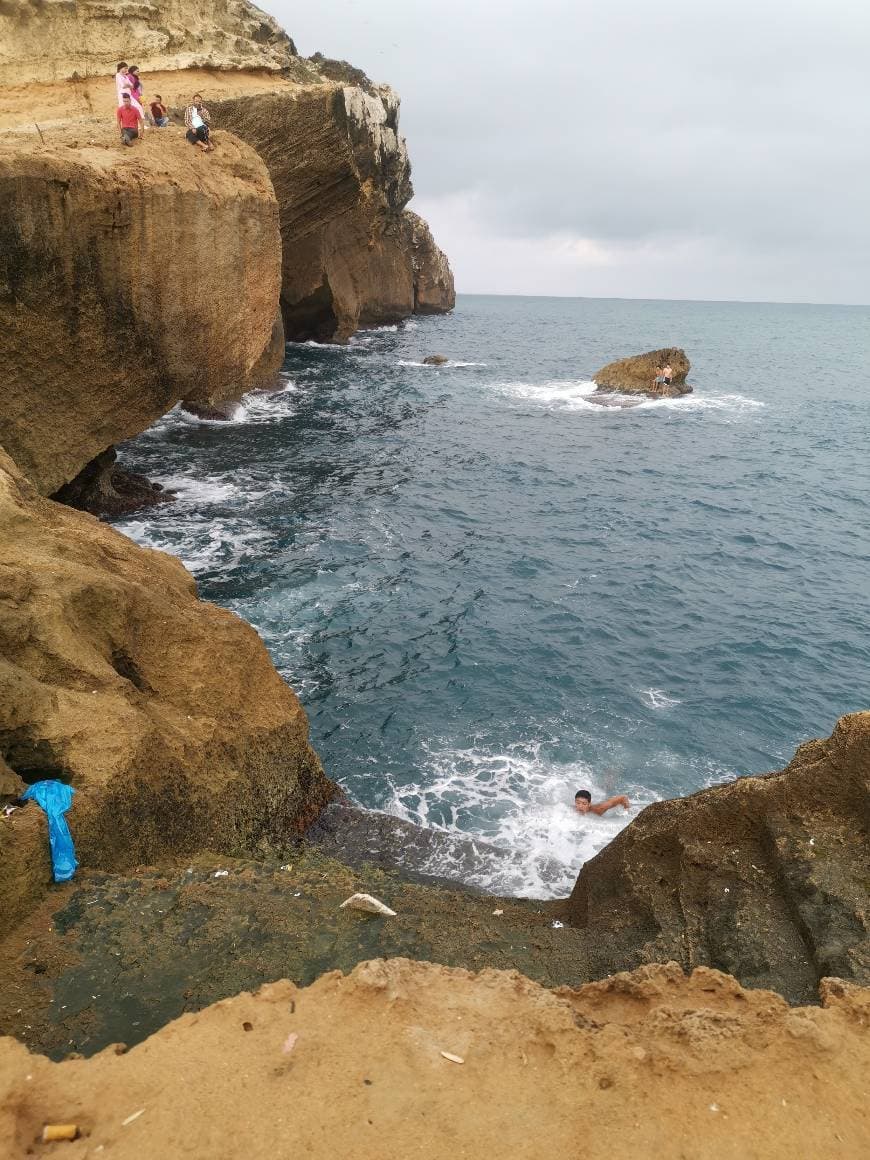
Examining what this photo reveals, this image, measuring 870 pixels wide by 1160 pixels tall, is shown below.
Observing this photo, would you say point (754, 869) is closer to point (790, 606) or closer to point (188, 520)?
point (790, 606)

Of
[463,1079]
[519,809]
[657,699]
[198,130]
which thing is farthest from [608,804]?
[198,130]

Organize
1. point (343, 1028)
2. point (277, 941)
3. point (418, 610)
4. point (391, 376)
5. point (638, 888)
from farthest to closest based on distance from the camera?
point (391, 376) → point (418, 610) → point (638, 888) → point (277, 941) → point (343, 1028)

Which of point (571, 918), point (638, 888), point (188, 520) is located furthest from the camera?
point (188, 520)

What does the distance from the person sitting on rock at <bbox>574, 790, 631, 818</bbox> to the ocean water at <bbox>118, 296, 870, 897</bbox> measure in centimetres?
26

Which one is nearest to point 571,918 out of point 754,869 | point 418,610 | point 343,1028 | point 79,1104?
point 754,869

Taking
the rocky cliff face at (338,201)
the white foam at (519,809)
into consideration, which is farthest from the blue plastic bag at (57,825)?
the rocky cliff face at (338,201)

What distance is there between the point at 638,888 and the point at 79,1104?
5.71m

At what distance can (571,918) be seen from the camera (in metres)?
9.55

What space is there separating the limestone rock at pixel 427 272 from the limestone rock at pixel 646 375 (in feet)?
119

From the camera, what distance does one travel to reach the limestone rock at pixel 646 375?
52.0 m

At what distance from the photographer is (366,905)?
310 inches

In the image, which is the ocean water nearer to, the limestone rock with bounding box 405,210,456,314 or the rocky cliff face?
the rocky cliff face

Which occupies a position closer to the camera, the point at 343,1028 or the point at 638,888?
the point at 343,1028

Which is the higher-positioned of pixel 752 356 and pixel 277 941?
pixel 752 356
